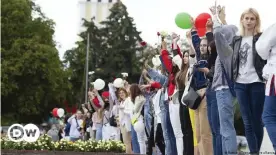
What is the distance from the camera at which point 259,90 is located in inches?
296

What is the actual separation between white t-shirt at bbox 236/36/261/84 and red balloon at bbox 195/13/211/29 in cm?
141

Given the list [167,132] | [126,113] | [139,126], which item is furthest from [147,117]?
[167,132]

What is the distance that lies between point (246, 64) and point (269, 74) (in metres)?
0.86

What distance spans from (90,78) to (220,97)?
182 ft

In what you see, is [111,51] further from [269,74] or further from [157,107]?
[269,74]

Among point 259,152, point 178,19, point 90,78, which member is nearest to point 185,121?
point 178,19

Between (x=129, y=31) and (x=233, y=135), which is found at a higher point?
(x=129, y=31)

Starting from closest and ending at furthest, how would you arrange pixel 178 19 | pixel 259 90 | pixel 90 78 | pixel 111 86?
pixel 259 90 → pixel 178 19 → pixel 111 86 → pixel 90 78

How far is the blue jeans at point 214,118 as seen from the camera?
8.20 metres

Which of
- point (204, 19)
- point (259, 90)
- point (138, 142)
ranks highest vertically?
point (204, 19)

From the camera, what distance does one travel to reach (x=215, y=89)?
8047 mm

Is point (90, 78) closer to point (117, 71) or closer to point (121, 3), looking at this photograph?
point (117, 71)

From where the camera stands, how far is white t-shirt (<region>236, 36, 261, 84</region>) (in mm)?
7578

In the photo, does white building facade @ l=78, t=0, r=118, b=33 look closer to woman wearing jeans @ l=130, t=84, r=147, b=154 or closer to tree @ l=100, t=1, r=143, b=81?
tree @ l=100, t=1, r=143, b=81
